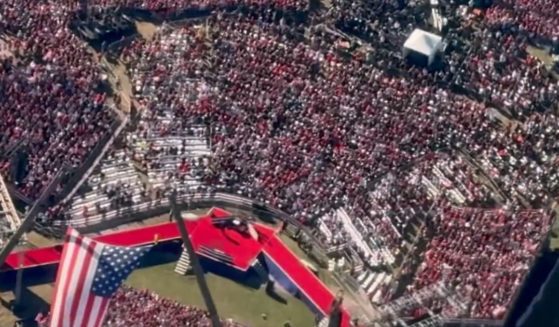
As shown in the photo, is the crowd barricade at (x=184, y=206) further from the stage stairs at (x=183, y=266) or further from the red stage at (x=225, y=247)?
the stage stairs at (x=183, y=266)

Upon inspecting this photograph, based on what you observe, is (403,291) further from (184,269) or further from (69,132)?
(69,132)

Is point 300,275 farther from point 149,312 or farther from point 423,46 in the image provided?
point 423,46

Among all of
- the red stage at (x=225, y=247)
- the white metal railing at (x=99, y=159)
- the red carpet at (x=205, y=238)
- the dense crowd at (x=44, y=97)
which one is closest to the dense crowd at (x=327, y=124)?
the white metal railing at (x=99, y=159)

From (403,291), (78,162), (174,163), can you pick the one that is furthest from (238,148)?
(403,291)

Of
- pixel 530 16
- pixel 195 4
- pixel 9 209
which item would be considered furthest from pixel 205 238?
pixel 530 16

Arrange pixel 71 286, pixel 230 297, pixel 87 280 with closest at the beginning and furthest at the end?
1. pixel 87 280
2. pixel 71 286
3. pixel 230 297

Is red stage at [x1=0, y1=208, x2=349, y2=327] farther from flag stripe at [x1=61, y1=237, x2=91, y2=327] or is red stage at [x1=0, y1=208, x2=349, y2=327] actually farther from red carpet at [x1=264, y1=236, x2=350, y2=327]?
flag stripe at [x1=61, y1=237, x2=91, y2=327]

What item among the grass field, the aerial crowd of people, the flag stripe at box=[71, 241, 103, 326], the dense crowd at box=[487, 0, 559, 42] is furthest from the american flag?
the dense crowd at box=[487, 0, 559, 42]
